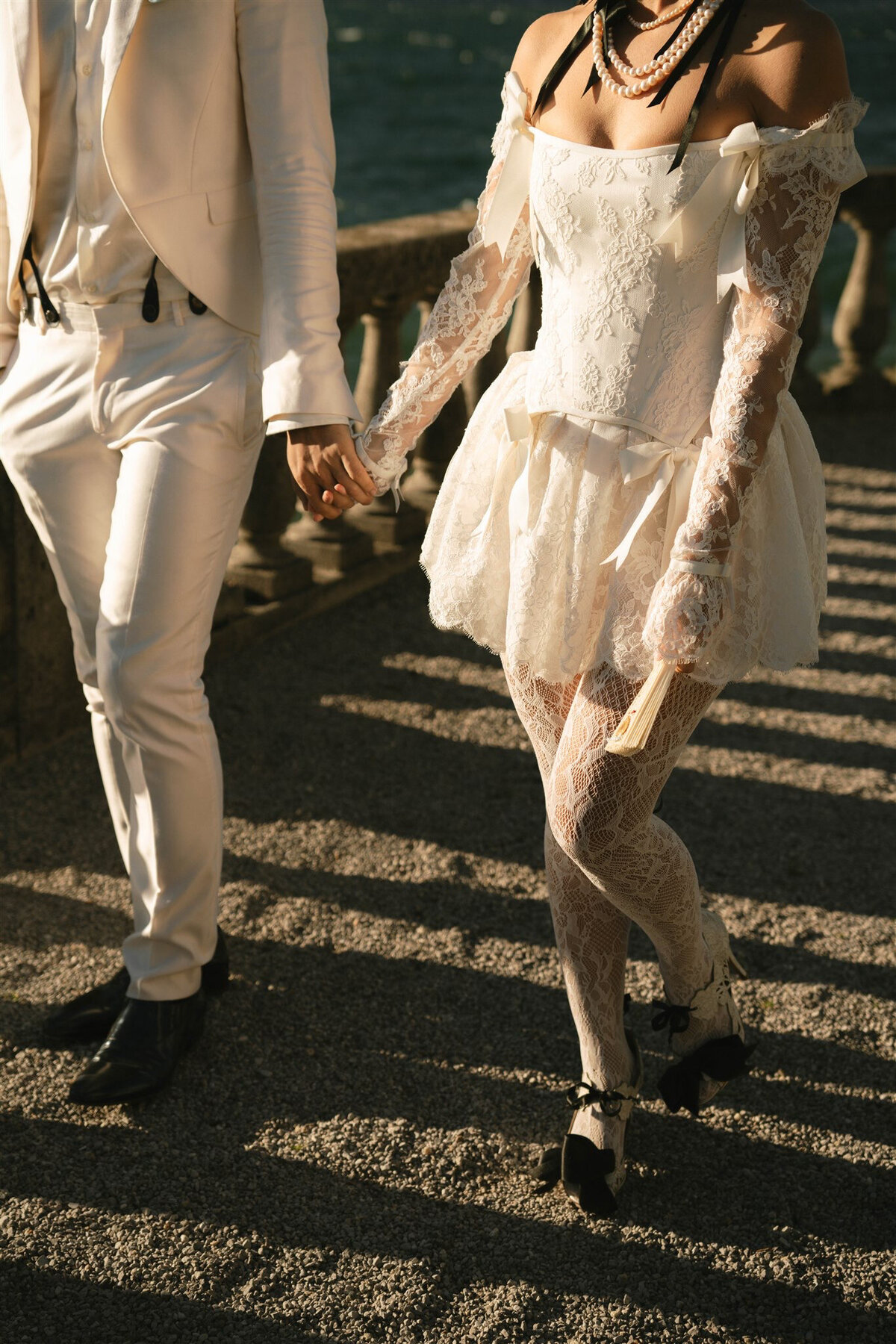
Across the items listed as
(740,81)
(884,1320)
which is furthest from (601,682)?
(884,1320)

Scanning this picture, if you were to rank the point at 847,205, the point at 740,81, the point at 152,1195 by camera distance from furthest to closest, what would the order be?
the point at 847,205 < the point at 152,1195 < the point at 740,81

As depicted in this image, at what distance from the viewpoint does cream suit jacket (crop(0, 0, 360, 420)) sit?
2430mm

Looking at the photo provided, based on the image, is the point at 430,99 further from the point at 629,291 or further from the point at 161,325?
the point at 629,291

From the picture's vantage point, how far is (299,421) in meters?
2.52

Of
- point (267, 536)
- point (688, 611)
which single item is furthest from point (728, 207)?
point (267, 536)

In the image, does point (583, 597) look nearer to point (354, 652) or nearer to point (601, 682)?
point (601, 682)

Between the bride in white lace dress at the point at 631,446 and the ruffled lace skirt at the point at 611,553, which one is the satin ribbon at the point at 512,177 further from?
the ruffled lace skirt at the point at 611,553

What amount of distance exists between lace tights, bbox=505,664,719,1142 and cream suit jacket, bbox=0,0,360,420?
74 centimetres

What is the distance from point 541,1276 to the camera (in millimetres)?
2318

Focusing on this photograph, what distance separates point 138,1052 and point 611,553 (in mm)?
1399

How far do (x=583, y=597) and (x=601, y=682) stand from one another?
0.48ft

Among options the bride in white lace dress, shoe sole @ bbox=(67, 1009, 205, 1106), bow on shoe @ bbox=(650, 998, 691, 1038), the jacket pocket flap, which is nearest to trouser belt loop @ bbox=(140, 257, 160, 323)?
the jacket pocket flap

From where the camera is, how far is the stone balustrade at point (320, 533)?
3953 millimetres

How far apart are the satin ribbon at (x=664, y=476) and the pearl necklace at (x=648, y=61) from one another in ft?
1.82
